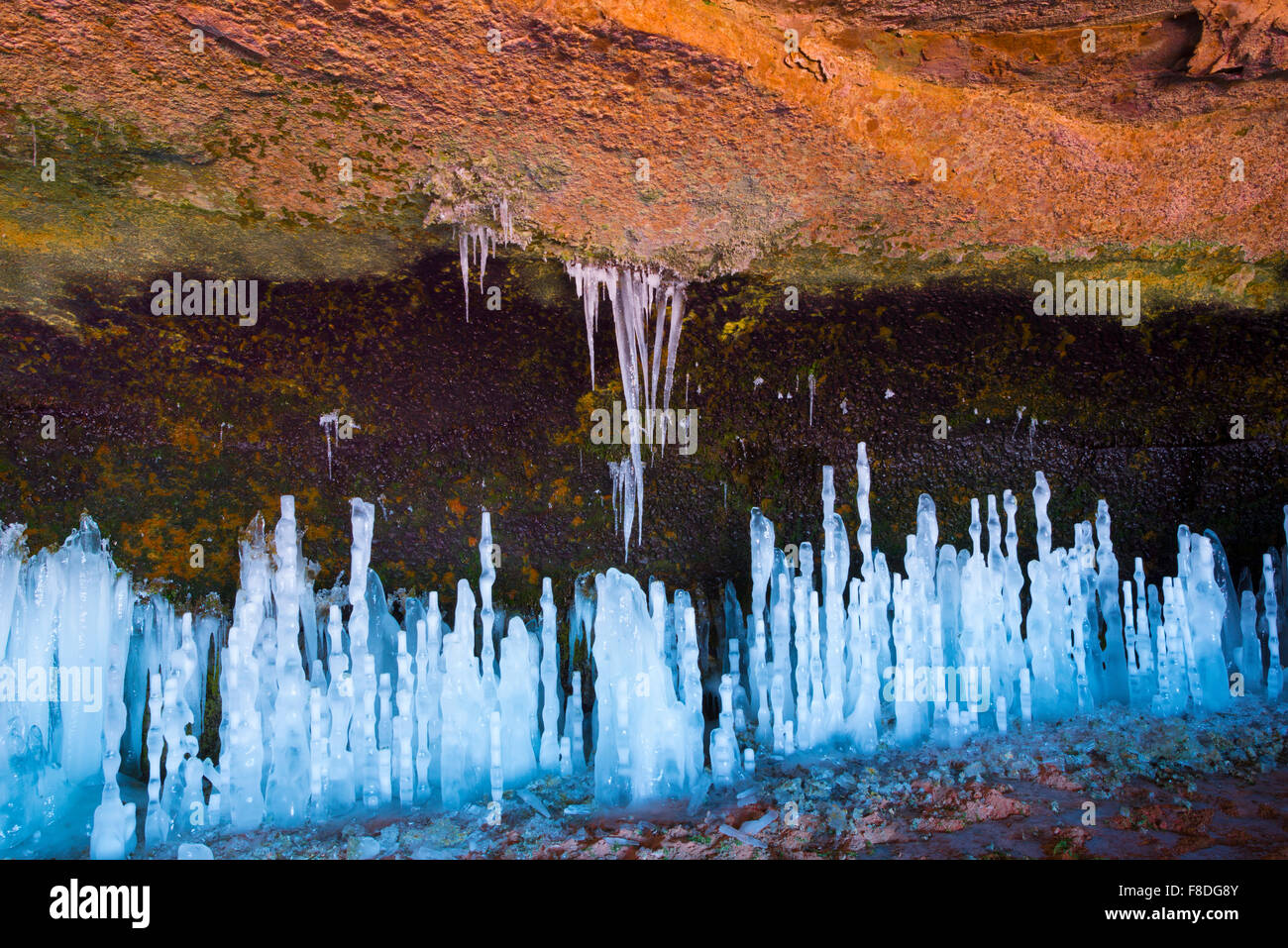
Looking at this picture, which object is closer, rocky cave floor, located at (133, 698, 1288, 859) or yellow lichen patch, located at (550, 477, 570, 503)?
rocky cave floor, located at (133, 698, 1288, 859)

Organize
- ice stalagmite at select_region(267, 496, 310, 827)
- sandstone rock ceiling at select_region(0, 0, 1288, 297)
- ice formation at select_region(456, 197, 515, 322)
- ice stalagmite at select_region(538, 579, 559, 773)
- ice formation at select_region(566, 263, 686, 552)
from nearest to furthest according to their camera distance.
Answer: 1. sandstone rock ceiling at select_region(0, 0, 1288, 297)
2. ice formation at select_region(456, 197, 515, 322)
3. ice stalagmite at select_region(267, 496, 310, 827)
4. ice formation at select_region(566, 263, 686, 552)
5. ice stalagmite at select_region(538, 579, 559, 773)

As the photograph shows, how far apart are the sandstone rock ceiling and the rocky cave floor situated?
7.26ft

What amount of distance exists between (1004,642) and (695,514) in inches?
64.1

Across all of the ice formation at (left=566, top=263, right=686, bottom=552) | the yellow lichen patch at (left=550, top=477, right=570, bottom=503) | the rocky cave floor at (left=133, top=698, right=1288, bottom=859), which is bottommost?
the rocky cave floor at (left=133, top=698, right=1288, bottom=859)

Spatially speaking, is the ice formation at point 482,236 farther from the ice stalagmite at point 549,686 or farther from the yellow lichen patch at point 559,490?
the ice stalagmite at point 549,686

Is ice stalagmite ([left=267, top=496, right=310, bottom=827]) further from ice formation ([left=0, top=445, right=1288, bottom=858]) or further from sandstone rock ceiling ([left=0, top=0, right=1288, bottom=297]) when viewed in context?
sandstone rock ceiling ([left=0, top=0, right=1288, bottom=297])

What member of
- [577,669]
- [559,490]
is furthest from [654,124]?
[577,669]

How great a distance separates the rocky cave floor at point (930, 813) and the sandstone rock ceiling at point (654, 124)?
221 cm

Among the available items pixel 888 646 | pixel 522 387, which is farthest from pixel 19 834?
pixel 888 646

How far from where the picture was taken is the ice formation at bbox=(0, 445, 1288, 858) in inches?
142

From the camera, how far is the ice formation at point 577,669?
360 centimetres

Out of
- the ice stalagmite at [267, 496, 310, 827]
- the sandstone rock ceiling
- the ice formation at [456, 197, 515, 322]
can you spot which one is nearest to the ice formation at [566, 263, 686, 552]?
the sandstone rock ceiling

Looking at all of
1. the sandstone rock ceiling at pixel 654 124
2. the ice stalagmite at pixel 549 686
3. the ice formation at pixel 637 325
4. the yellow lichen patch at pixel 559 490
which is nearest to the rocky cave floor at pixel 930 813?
the ice stalagmite at pixel 549 686
